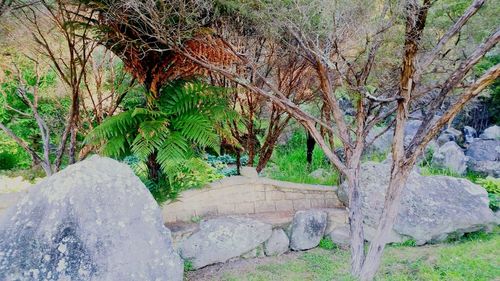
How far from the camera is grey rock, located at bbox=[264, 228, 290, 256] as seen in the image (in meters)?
4.51

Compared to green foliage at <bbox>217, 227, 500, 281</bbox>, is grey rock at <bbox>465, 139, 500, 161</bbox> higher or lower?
higher

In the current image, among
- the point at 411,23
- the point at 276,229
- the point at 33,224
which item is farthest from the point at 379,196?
the point at 33,224

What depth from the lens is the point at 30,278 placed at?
2.65 m

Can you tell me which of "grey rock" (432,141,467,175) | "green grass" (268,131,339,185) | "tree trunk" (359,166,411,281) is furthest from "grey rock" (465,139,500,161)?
"tree trunk" (359,166,411,281)

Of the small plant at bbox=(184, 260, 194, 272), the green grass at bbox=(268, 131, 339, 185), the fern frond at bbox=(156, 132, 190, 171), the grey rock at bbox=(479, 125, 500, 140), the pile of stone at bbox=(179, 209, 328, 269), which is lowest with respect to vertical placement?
the small plant at bbox=(184, 260, 194, 272)

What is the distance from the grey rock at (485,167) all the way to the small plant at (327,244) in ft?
15.4

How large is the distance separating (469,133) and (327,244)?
27.5 ft

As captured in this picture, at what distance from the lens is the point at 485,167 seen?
787 centimetres

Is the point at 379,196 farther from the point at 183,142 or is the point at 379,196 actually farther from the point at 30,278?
the point at 30,278

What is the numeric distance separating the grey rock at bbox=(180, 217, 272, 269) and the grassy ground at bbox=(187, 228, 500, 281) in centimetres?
15

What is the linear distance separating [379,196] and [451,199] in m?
0.91

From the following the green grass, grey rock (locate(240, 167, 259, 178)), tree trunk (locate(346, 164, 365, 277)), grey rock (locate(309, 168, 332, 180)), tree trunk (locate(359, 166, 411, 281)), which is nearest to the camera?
tree trunk (locate(359, 166, 411, 281))

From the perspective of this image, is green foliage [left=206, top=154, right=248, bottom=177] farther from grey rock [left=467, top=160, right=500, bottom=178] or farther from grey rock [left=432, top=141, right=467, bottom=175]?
grey rock [left=467, top=160, right=500, bottom=178]

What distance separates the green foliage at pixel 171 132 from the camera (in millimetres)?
3934
